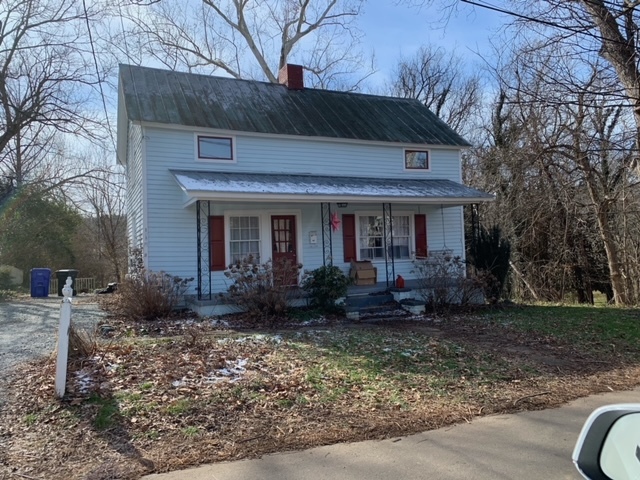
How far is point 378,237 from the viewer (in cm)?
1405

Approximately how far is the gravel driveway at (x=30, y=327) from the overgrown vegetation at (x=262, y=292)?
2.97m

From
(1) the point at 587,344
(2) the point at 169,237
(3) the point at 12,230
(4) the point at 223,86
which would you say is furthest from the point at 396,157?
(3) the point at 12,230

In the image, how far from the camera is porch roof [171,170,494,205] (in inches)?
414

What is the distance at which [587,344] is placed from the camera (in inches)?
301

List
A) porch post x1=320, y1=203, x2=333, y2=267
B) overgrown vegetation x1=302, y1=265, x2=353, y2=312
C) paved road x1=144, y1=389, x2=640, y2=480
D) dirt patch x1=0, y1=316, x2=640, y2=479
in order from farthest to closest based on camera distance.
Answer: porch post x1=320, y1=203, x2=333, y2=267 → overgrown vegetation x1=302, y1=265, x2=353, y2=312 → dirt patch x1=0, y1=316, x2=640, y2=479 → paved road x1=144, y1=389, x2=640, y2=480

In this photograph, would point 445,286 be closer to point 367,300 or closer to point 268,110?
point 367,300

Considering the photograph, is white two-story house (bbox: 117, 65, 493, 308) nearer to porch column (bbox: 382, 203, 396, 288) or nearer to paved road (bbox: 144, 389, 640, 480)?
porch column (bbox: 382, 203, 396, 288)

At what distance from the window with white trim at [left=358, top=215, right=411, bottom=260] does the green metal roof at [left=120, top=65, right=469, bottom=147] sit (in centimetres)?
245

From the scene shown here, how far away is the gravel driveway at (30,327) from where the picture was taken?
6.71 m

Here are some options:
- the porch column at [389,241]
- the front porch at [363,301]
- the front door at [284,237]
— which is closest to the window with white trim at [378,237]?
the porch column at [389,241]

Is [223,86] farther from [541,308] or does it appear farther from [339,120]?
[541,308]

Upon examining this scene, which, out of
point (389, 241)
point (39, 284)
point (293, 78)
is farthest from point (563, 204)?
point (39, 284)

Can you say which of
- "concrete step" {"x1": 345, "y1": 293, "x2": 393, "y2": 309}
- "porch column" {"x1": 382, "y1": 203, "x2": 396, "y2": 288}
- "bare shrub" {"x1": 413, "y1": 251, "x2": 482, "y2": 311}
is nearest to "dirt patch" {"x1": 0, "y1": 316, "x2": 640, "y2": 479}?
"bare shrub" {"x1": 413, "y1": 251, "x2": 482, "y2": 311}

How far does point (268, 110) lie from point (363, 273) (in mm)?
A: 5640
